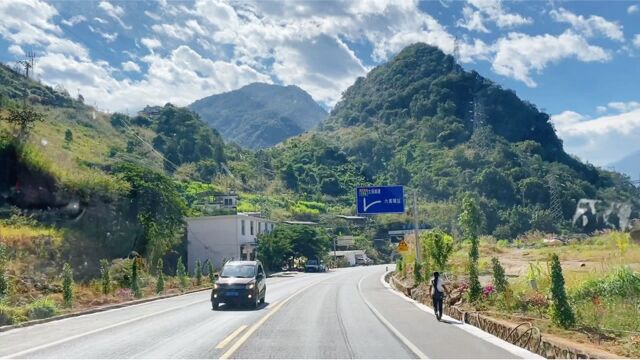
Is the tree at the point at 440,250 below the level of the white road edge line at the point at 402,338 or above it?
above

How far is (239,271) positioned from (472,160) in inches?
5453

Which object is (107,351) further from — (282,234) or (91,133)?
(91,133)

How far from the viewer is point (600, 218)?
391ft

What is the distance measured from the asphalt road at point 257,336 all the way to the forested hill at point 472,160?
4256 inches

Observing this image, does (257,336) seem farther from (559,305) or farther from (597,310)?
(597,310)

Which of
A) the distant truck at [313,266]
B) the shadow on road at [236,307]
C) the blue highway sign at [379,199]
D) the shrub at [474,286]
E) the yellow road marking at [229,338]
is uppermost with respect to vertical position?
the blue highway sign at [379,199]

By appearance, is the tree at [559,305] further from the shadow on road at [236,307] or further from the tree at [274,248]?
the tree at [274,248]

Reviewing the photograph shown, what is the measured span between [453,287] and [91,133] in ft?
304

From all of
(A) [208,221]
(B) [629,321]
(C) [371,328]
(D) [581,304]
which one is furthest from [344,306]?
(A) [208,221]

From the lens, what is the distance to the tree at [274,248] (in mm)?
71562

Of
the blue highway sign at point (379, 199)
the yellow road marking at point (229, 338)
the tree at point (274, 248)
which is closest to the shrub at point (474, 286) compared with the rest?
the yellow road marking at point (229, 338)

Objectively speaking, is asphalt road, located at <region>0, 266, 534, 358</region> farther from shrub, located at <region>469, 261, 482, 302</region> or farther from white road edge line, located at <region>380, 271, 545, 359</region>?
shrub, located at <region>469, 261, 482, 302</region>

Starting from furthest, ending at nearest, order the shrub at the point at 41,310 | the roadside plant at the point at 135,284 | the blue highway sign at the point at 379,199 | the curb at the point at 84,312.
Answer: the blue highway sign at the point at 379,199
the roadside plant at the point at 135,284
the shrub at the point at 41,310
the curb at the point at 84,312

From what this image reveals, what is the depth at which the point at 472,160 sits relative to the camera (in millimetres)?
152750
